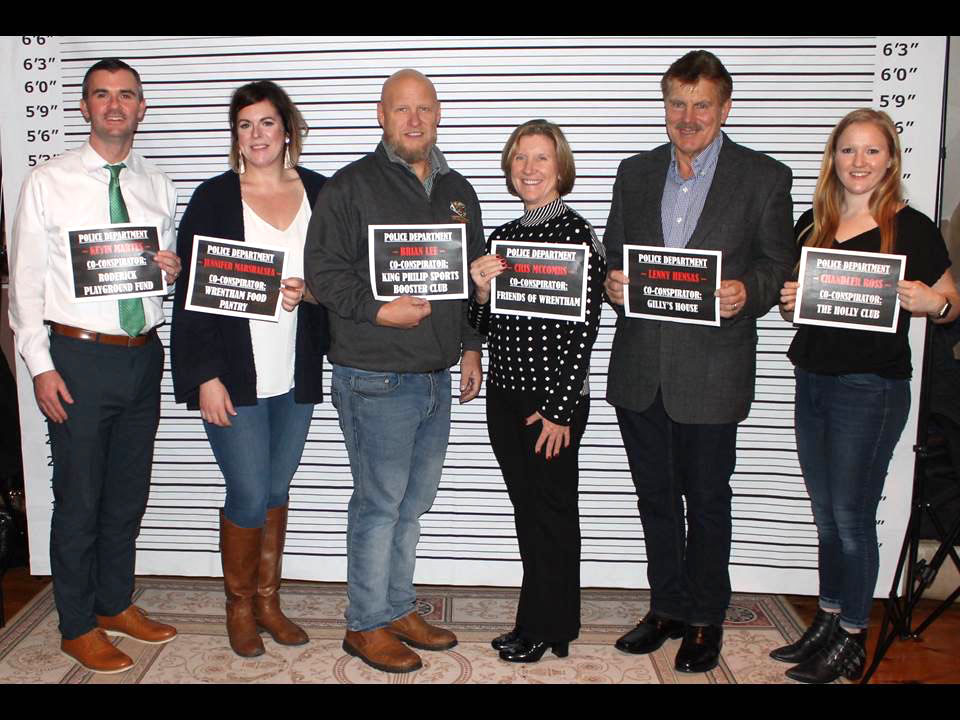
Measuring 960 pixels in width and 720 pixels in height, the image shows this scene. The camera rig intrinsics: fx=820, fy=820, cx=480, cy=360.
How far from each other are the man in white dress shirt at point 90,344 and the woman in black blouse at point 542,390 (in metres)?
1.25

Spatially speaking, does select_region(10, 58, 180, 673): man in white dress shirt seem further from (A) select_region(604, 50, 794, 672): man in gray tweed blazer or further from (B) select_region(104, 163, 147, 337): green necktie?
(A) select_region(604, 50, 794, 672): man in gray tweed blazer

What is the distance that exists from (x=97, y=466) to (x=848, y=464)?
2.67 meters

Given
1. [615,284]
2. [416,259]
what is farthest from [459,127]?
[615,284]

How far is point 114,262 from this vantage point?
2.89 meters

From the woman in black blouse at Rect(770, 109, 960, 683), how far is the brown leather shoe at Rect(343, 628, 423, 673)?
1393mm

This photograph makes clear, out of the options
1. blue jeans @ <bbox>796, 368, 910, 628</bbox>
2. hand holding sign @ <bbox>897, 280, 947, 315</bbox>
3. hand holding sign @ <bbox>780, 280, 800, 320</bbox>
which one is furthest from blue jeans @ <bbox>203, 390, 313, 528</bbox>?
hand holding sign @ <bbox>897, 280, 947, 315</bbox>

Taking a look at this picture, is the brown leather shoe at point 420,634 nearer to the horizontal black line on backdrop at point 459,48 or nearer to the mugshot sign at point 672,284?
the mugshot sign at point 672,284

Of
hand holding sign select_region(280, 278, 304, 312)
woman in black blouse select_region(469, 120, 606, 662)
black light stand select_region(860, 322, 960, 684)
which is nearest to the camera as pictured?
woman in black blouse select_region(469, 120, 606, 662)

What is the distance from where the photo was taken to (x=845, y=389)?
110 inches

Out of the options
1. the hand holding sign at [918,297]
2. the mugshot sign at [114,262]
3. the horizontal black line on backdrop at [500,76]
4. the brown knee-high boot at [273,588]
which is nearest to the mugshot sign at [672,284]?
the hand holding sign at [918,297]

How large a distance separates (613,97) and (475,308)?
3.86ft

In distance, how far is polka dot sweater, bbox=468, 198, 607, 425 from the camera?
277 cm

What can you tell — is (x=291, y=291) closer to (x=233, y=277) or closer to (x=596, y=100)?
(x=233, y=277)
